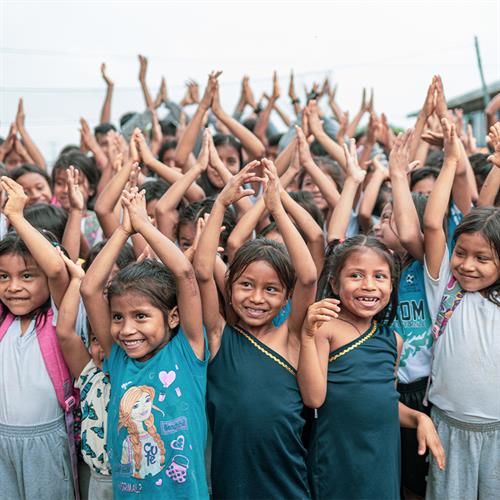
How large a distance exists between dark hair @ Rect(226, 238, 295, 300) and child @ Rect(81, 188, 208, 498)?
0.67 ft

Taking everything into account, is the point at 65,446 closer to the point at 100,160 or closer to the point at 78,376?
the point at 78,376

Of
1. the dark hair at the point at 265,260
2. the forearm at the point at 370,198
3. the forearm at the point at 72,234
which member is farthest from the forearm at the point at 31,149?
the dark hair at the point at 265,260

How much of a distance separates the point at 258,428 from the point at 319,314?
466 millimetres

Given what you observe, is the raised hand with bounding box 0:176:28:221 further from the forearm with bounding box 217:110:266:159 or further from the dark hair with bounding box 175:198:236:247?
the forearm with bounding box 217:110:266:159

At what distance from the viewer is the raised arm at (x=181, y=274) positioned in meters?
2.04

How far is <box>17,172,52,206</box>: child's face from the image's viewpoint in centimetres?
373

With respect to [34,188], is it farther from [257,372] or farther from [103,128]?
[257,372]

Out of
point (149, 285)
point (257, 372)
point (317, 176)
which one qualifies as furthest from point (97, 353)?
point (317, 176)

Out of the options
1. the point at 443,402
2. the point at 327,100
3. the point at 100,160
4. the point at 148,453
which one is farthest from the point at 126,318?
the point at 327,100

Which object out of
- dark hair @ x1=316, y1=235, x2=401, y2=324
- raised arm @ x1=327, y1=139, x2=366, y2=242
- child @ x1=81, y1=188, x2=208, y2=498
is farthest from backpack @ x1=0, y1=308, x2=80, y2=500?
raised arm @ x1=327, y1=139, x2=366, y2=242

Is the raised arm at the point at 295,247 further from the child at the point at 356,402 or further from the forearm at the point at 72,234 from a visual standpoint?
the forearm at the point at 72,234

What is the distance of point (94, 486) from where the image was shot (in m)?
2.25

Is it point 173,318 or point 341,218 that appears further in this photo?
point 341,218

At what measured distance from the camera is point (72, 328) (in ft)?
7.35
